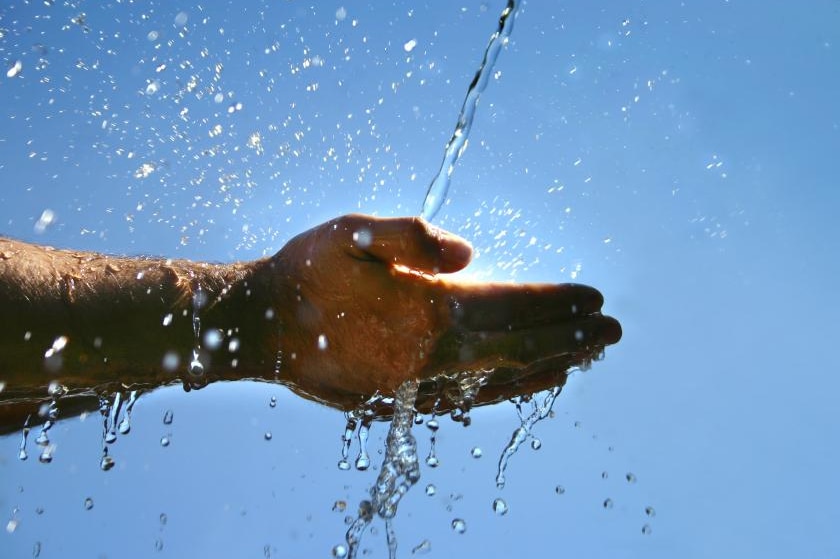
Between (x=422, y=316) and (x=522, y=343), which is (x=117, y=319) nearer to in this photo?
(x=422, y=316)

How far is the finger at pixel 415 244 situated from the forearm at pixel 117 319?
2.56 feet

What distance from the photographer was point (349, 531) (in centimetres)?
373

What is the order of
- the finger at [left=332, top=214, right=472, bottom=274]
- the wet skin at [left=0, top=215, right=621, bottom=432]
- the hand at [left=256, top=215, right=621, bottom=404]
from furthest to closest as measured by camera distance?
the hand at [left=256, top=215, right=621, bottom=404]
the wet skin at [left=0, top=215, right=621, bottom=432]
the finger at [left=332, top=214, right=472, bottom=274]

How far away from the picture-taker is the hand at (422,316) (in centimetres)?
289

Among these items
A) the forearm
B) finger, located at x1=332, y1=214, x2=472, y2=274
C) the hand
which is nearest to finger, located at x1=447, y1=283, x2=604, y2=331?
the hand

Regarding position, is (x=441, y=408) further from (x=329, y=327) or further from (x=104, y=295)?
(x=104, y=295)

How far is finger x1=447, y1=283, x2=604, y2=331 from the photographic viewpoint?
292 cm

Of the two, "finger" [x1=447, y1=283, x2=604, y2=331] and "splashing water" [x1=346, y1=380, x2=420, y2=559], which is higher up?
"finger" [x1=447, y1=283, x2=604, y2=331]

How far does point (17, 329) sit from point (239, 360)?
0.92 meters

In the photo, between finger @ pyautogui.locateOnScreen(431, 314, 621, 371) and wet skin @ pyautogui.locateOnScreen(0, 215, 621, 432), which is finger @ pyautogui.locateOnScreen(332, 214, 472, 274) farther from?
finger @ pyautogui.locateOnScreen(431, 314, 621, 371)

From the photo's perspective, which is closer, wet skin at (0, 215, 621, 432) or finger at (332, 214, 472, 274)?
finger at (332, 214, 472, 274)

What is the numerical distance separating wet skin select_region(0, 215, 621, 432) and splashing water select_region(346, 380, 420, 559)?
0.09 m

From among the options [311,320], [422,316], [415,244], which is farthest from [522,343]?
[311,320]

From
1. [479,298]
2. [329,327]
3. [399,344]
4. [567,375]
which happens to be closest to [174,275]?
[329,327]
